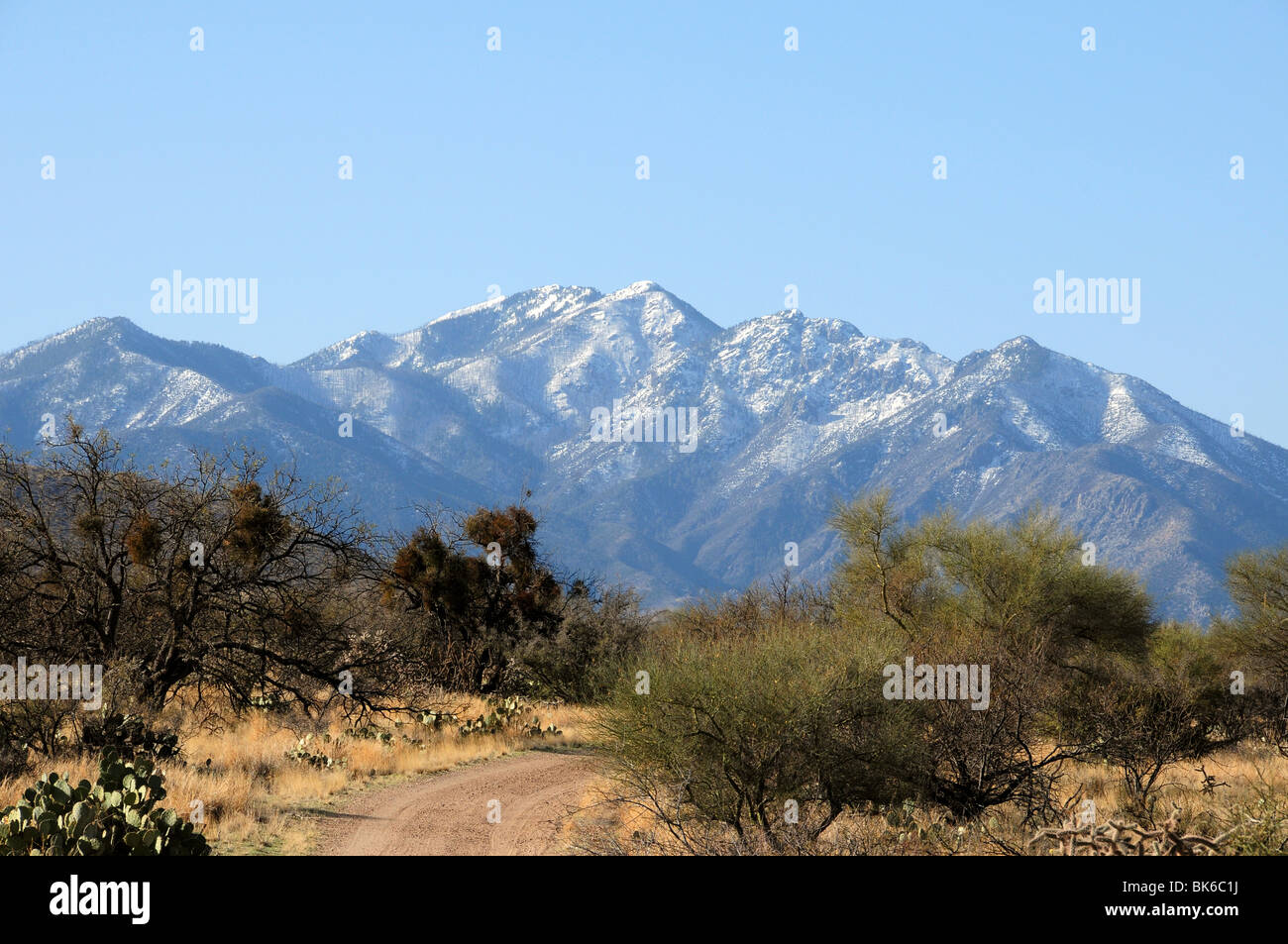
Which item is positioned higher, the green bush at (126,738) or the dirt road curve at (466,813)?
the green bush at (126,738)

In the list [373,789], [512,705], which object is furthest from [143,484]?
[512,705]

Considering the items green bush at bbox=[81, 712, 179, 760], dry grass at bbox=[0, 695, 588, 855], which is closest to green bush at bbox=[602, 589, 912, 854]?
dry grass at bbox=[0, 695, 588, 855]

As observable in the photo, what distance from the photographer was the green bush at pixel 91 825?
29.2 feet

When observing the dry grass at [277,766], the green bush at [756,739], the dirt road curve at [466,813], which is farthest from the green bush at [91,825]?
the green bush at [756,739]

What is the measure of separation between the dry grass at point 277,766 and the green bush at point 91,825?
5.10 feet

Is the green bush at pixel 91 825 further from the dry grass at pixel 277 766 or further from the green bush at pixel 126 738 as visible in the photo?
the green bush at pixel 126 738

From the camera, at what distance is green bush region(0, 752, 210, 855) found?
29.2 ft

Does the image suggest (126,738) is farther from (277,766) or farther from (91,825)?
(91,825)

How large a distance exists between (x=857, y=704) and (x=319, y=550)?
9.15 metres

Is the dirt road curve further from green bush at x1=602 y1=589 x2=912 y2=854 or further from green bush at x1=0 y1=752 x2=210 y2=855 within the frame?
green bush at x1=0 y1=752 x2=210 y2=855

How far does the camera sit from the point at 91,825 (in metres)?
9.13

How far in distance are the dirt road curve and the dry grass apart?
1.37 ft

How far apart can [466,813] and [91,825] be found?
586 cm
